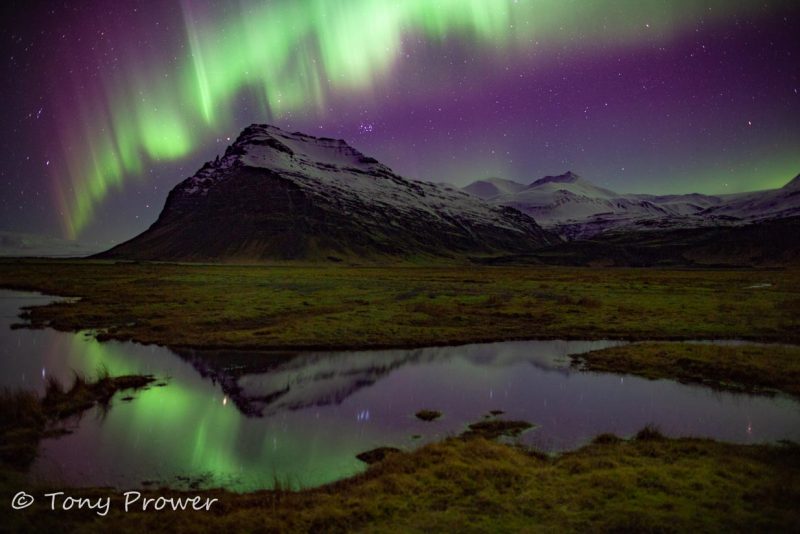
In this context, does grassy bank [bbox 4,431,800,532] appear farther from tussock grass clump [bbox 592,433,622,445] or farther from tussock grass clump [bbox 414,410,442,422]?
tussock grass clump [bbox 414,410,442,422]

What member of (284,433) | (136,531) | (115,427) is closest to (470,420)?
(284,433)

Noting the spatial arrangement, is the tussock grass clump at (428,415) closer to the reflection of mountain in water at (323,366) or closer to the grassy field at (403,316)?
the reflection of mountain in water at (323,366)

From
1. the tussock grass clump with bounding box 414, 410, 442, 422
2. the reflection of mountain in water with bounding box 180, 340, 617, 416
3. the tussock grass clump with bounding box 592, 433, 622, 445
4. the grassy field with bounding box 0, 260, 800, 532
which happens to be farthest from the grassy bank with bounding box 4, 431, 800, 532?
the reflection of mountain in water with bounding box 180, 340, 617, 416

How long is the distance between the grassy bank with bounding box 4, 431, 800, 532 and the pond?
82.3 inches

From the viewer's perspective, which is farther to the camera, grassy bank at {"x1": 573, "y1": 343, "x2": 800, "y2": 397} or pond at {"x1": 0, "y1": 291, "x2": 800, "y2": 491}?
grassy bank at {"x1": 573, "y1": 343, "x2": 800, "y2": 397}

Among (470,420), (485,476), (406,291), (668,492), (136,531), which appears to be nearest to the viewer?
(136,531)

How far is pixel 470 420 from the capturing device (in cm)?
2194

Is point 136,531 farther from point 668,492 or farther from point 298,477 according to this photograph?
point 668,492

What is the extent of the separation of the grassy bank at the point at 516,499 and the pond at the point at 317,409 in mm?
2090

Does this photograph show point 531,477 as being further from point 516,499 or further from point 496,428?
point 496,428

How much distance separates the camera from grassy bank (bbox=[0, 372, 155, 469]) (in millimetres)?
17266

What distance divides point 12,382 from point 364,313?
3078 centimetres

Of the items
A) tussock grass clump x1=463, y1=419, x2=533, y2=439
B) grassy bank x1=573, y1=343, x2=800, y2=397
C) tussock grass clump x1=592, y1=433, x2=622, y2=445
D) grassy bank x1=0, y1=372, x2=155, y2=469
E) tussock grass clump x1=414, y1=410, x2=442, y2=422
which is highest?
grassy bank x1=0, y1=372, x2=155, y2=469

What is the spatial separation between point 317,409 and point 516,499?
12.7m
